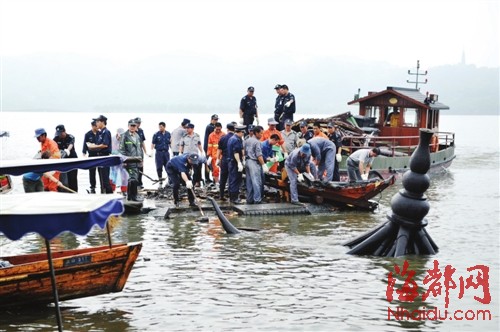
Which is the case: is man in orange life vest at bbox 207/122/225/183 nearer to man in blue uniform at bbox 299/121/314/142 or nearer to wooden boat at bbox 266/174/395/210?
wooden boat at bbox 266/174/395/210

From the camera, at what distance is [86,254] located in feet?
34.4

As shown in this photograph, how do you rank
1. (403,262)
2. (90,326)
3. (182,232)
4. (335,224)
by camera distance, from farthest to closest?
(335,224), (182,232), (403,262), (90,326)

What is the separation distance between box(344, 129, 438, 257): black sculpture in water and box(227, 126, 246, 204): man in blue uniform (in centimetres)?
499

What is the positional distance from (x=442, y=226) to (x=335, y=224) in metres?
3.69

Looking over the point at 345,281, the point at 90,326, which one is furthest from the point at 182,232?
the point at 90,326

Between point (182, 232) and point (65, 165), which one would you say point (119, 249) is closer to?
point (65, 165)

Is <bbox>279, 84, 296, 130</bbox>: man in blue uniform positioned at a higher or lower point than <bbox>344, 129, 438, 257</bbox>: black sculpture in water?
higher

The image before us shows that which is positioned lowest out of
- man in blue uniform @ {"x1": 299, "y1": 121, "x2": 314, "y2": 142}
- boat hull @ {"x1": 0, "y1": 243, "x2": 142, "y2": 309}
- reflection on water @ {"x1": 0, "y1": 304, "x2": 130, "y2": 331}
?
reflection on water @ {"x1": 0, "y1": 304, "x2": 130, "y2": 331}

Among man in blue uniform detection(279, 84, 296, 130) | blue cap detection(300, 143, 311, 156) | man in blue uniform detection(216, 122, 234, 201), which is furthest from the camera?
man in blue uniform detection(279, 84, 296, 130)

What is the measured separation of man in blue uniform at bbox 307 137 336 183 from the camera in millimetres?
19875

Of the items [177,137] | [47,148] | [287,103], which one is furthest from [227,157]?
[47,148]

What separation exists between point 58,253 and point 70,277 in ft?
3.84

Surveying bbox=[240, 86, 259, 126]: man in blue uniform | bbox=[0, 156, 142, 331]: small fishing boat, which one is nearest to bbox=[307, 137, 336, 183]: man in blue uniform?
bbox=[240, 86, 259, 126]: man in blue uniform

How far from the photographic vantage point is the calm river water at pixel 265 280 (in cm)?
1054
